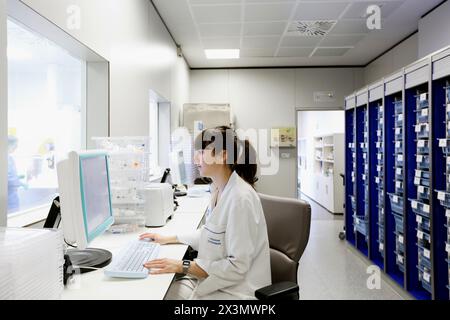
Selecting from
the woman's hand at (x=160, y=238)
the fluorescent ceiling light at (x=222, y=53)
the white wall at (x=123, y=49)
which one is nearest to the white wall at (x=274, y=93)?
the fluorescent ceiling light at (x=222, y=53)

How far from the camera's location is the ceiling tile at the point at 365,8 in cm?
360

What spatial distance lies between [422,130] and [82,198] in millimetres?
2567

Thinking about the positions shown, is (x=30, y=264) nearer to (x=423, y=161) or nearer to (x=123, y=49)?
(x=123, y=49)

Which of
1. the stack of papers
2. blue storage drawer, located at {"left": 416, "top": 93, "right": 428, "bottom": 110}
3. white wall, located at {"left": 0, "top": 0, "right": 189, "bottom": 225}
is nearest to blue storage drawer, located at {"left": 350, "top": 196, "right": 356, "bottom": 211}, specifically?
blue storage drawer, located at {"left": 416, "top": 93, "right": 428, "bottom": 110}

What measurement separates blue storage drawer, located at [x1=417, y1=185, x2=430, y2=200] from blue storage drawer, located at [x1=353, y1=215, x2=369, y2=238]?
111 centimetres

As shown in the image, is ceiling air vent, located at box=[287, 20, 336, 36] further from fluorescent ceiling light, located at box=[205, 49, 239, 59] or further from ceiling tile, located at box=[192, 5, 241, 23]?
fluorescent ceiling light, located at box=[205, 49, 239, 59]

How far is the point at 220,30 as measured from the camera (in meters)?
4.46

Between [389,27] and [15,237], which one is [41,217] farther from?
[389,27]

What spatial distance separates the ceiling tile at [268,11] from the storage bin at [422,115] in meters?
1.77

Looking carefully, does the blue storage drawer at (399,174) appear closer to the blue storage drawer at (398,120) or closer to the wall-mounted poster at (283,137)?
the blue storage drawer at (398,120)

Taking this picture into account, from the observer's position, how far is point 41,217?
1.76 m

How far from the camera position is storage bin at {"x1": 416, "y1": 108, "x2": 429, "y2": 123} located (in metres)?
2.62
